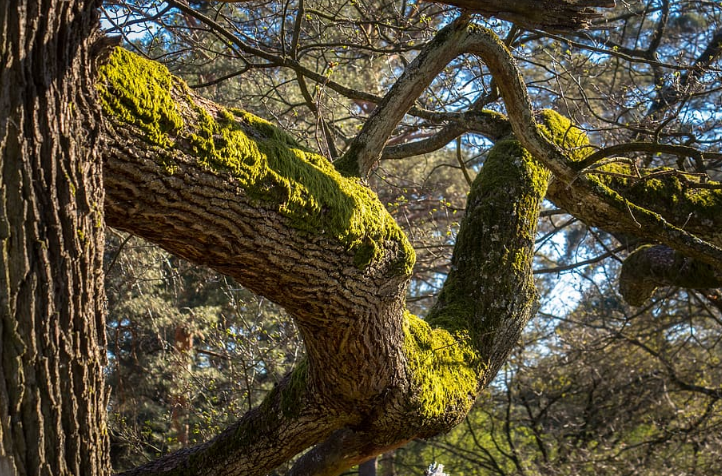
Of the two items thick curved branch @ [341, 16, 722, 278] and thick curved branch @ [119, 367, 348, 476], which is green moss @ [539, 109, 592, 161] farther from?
thick curved branch @ [119, 367, 348, 476]

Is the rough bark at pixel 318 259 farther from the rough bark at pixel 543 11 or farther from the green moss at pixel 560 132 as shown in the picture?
the rough bark at pixel 543 11

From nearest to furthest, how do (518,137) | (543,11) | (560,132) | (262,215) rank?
(262,215) → (543,11) → (518,137) → (560,132)

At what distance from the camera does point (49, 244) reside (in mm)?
1700

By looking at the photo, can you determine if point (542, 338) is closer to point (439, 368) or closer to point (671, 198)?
point (671, 198)

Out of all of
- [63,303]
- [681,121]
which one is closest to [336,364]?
[63,303]

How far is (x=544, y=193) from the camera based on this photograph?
163 inches

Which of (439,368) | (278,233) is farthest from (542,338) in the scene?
(278,233)

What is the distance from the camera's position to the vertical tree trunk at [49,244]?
161cm

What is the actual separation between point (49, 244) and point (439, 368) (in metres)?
2.21

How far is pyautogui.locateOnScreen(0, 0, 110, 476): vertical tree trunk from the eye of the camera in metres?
1.61

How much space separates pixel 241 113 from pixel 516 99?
1.58 metres

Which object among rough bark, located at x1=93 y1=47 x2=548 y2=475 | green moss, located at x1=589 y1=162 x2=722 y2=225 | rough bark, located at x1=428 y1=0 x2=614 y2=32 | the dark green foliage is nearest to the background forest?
the dark green foliage

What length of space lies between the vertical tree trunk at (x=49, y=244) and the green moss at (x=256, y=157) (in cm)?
25

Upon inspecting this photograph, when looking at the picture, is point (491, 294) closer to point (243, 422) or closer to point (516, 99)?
point (516, 99)
